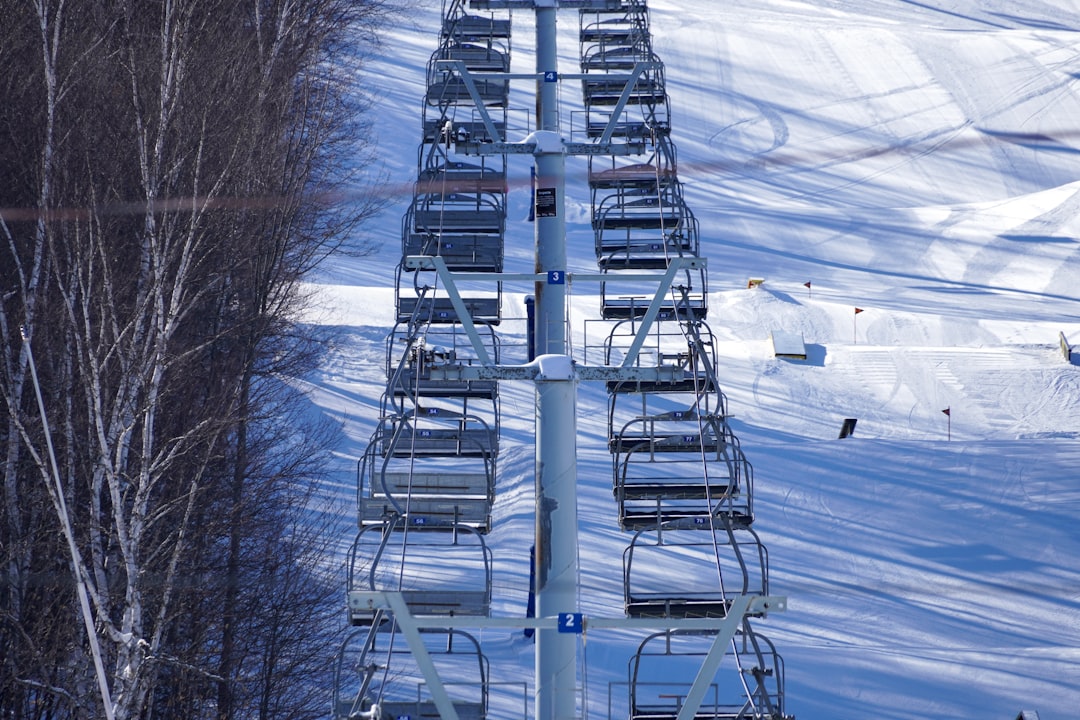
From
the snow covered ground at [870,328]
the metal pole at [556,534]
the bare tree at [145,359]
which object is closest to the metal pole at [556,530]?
the metal pole at [556,534]

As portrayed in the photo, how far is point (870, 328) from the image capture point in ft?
86.1

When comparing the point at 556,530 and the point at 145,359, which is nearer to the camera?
the point at 556,530

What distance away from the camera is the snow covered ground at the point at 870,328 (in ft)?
55.8

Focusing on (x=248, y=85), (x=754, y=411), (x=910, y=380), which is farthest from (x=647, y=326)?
(x=910, y=380)

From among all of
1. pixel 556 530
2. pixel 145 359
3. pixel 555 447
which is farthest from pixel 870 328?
pixel 556 530

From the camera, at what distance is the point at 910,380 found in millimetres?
23609

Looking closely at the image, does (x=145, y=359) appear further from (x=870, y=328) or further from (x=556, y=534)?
(x=870, y=328)

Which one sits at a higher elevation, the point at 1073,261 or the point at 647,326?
the point at 1073,261

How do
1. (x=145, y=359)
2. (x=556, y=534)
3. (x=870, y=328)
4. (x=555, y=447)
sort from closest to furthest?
(x=556, y=534) < (x=555, y=447) < (x=145, y=359) < (x=870, y=328)

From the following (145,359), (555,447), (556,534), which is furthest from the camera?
(145,359)

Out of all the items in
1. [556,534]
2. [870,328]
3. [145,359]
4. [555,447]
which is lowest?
[556,534]

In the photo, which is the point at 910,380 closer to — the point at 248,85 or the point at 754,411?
the point at 754,411

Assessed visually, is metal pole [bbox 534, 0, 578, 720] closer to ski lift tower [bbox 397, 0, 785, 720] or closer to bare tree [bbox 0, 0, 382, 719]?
ski lift tower [bbox 397, 0, 785, 720]

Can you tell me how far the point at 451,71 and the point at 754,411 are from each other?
1081cm
